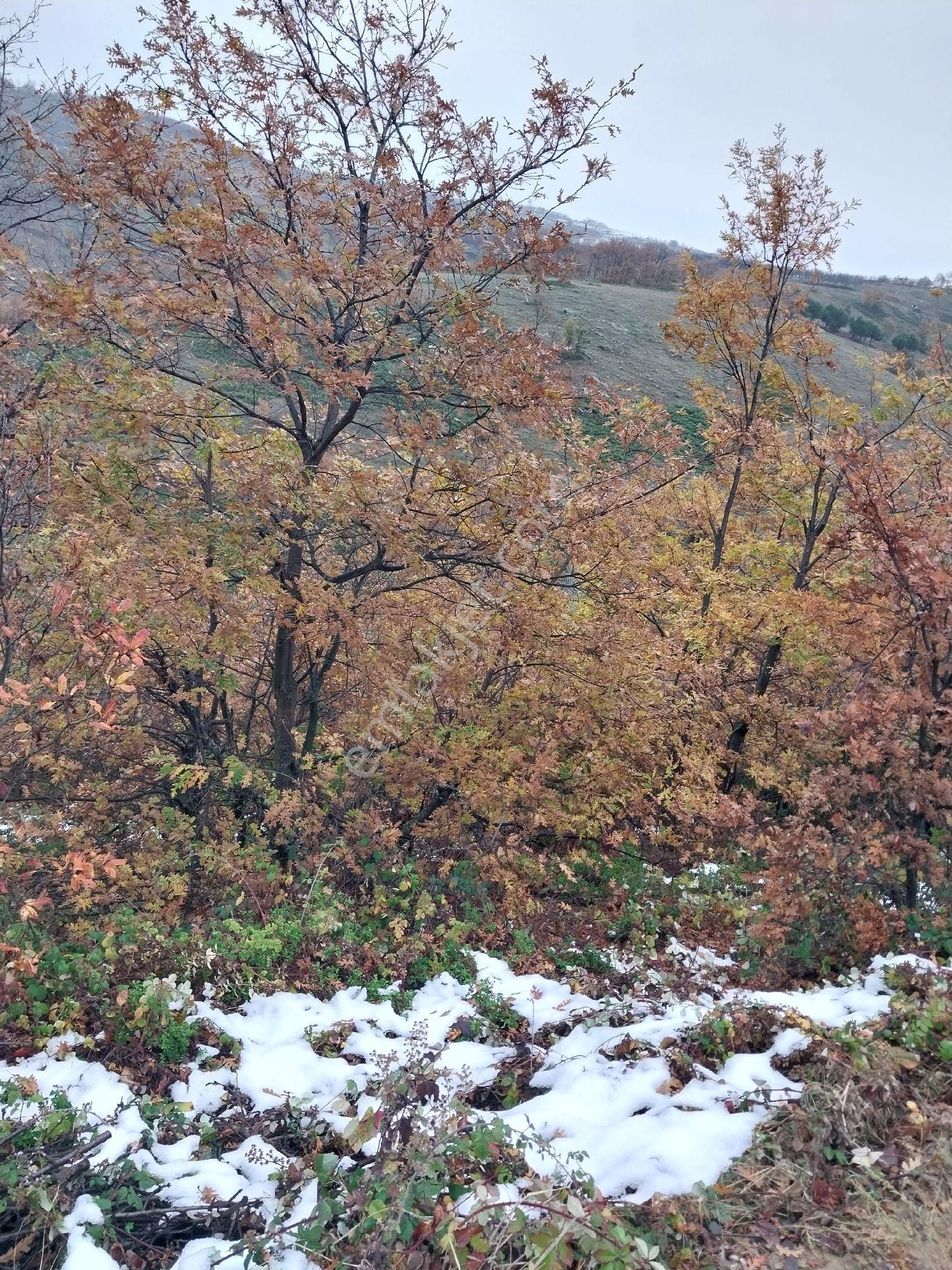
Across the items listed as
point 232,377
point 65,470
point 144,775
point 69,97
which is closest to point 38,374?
point 65,470

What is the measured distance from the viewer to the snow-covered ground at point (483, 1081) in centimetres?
278

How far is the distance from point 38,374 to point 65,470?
642 millimetres

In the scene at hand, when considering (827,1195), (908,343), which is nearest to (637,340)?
(908,343)

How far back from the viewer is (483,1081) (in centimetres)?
352

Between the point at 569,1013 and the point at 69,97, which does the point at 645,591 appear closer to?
the point at 569,1013

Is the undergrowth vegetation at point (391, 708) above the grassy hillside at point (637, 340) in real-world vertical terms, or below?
below

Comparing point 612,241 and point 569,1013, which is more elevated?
point 612,241

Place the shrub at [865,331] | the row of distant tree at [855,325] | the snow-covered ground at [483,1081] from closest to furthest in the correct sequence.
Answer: the snow-covered ground at [483,1081]
the row of distant tree at [855,325]
the shrub at [865,331]

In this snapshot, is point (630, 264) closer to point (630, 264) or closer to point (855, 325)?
point (630, 264)

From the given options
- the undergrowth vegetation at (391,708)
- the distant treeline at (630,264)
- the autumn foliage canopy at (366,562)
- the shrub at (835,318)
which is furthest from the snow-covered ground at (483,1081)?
the shrub at (835,318)

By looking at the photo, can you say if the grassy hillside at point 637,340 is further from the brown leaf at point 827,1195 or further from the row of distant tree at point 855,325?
the brown leaf at point 827,1195

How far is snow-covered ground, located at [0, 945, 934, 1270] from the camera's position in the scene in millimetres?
2779

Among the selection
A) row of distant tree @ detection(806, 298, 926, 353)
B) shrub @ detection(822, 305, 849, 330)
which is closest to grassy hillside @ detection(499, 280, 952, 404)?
row of distant tree @ detection(806, 298, 926, 353)

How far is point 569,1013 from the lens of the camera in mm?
4148
